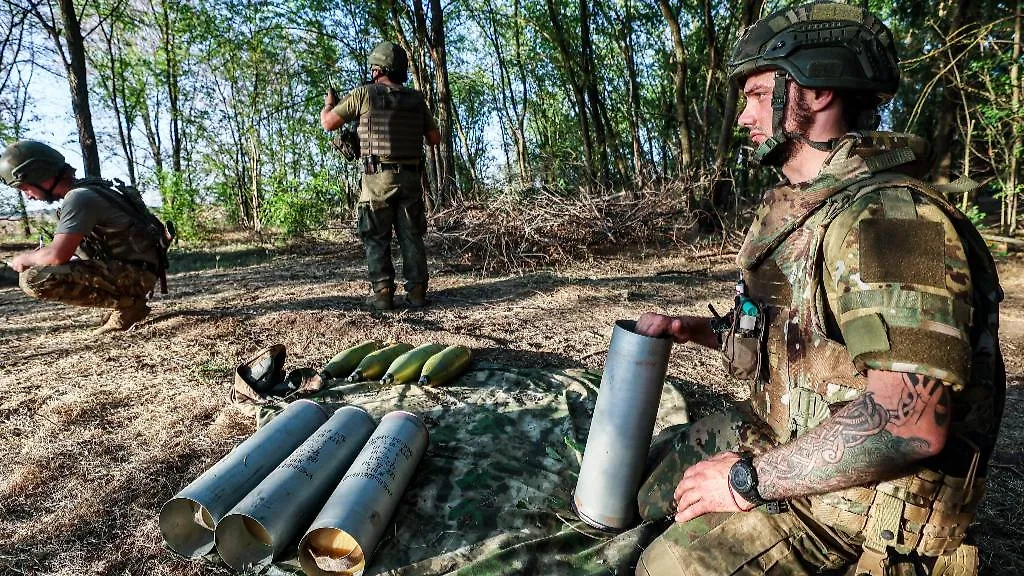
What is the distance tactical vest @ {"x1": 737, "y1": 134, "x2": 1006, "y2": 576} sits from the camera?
1.31 m

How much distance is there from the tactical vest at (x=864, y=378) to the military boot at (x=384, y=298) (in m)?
4.17

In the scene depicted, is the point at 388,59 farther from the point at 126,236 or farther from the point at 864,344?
the point at 864,344

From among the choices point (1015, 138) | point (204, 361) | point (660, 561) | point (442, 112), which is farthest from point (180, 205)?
point (1015, 138)

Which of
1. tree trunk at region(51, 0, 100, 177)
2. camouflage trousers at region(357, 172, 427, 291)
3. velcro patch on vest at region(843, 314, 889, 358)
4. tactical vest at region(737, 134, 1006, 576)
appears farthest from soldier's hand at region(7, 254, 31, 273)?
velcro patch on vest at region(843, 314, 889, 358)

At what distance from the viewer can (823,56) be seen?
1.59 m

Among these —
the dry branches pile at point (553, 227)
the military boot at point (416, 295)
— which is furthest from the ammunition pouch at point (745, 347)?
the dry branches pile at point (553, 227)

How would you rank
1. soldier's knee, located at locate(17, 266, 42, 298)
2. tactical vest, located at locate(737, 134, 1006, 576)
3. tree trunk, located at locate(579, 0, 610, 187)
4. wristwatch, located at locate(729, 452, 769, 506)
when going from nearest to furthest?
tactical vest, located at locate(737, 134, 1006, 576) → wristwatch, located at locate(729, 452, 769, 506) → soldier's knee, located at locate(17, 266, 42, 298) → tree trunk, located at locate(579, 0, 610, 187)

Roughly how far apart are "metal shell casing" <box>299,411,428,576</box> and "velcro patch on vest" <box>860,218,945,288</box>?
1.70 m

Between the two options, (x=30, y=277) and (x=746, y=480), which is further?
(x=30, y=277)

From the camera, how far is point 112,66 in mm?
17031

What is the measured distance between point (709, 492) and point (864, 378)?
52 cm

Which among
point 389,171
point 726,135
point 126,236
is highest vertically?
point 726,135

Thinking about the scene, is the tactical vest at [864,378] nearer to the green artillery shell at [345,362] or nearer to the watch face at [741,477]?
the watch face at [741,477]

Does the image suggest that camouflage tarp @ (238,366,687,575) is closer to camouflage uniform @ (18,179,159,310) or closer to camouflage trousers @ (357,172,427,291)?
camouflage trousers @ (357,172,427,291)
